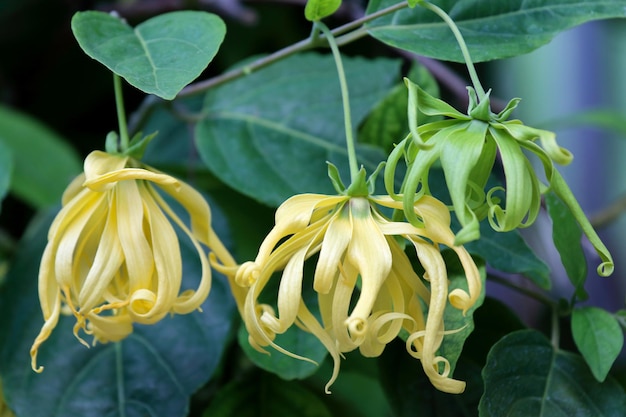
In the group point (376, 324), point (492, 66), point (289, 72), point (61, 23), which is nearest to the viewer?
point (376, 324)

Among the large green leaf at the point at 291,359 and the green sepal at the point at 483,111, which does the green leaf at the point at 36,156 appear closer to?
the large green leaf at the point at 291,359

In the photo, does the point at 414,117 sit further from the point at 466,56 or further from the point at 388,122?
the point at 388,122

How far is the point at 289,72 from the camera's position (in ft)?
1.80

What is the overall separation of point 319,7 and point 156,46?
0.08 meters

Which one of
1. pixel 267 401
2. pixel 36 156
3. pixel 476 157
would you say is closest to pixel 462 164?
pixel 476 157

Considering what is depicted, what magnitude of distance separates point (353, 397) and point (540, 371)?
9.6 inches

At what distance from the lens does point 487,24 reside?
357 millimetres

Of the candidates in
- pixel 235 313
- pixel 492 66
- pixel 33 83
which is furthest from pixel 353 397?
pixel 492 66

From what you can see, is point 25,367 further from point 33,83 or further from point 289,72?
point 33,83

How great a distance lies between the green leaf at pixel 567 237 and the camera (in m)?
0.34

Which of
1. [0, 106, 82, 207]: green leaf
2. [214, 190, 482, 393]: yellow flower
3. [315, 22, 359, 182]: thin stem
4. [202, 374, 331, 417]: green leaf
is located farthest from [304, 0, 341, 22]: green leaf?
[0, 106, 82, 207]: green leaf

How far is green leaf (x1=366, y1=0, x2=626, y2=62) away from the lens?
335 millimetres

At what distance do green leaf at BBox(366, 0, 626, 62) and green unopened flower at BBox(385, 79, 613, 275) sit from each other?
3.0 inches

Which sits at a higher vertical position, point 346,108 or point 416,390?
point 346,108
